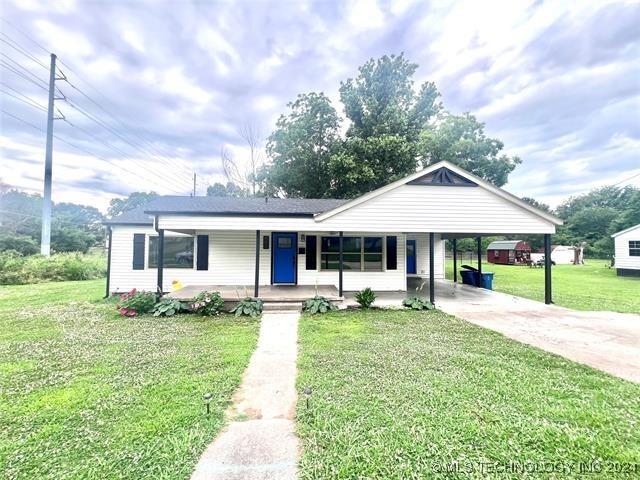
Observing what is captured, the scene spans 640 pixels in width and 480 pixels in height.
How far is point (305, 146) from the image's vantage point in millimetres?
23453

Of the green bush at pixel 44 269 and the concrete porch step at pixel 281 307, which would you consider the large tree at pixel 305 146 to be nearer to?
the green bush at pixel 44 269

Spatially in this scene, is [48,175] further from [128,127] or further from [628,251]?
[628,251]

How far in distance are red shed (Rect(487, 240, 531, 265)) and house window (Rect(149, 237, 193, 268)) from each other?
3586 centimetres

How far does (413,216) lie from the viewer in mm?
9430

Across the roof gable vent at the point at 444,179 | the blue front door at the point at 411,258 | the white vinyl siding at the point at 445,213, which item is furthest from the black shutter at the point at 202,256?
the blue front door at the point at 411,258

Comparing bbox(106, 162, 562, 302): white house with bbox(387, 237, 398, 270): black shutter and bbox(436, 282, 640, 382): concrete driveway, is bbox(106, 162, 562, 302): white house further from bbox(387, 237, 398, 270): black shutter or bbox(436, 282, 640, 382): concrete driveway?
bbox(436, 282, 640, 382): concrete driveway

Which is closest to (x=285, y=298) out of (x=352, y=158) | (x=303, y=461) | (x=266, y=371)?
(x=266, y=371)

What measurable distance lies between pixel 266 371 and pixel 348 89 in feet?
84.0

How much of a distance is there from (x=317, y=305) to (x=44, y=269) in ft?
56.5

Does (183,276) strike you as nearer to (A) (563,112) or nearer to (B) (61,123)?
(B) (61,123)

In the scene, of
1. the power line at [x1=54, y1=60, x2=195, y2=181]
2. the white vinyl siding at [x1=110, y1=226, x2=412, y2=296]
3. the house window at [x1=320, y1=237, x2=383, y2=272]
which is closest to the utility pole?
the power line at [x1=54, y1=60, x2=195, y2=181]

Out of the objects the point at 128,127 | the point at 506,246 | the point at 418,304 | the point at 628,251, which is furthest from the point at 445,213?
the point at 506,246

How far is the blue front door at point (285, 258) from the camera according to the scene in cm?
1098

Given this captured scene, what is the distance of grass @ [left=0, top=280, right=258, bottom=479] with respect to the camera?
2.38 metres
